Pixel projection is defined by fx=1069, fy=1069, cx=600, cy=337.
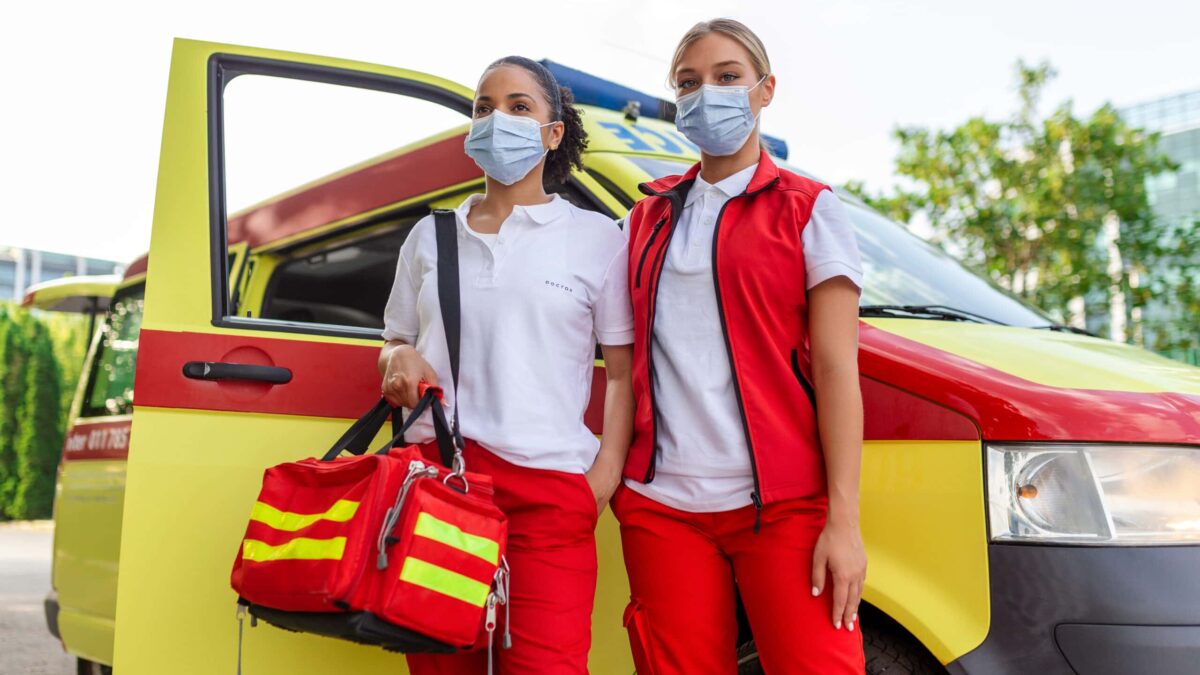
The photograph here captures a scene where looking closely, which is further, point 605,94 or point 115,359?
point 115,359

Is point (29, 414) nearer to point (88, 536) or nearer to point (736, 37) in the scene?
point (88, 536)

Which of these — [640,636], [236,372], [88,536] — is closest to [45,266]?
[88,536]

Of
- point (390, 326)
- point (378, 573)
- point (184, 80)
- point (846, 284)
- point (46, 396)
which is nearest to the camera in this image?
point (378, 573)

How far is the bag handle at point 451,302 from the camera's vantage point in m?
1.93

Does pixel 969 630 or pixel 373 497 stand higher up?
pixel 373 497

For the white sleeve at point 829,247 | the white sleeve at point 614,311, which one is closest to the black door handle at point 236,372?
the white sleeve at point 614,311

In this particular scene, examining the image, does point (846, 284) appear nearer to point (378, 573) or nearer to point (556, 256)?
point (556, 256)

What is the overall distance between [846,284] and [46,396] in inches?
713

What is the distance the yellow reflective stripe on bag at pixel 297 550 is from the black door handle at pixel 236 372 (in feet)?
1.78

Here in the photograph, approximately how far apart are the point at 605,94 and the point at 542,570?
1.95 metres

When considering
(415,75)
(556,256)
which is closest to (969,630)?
(556,256)

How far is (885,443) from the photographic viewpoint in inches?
82.4

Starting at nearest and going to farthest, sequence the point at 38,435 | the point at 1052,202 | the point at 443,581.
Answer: the point at 443,581 → the point at 1052,202 → the point at 38,435

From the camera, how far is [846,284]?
1.80m
